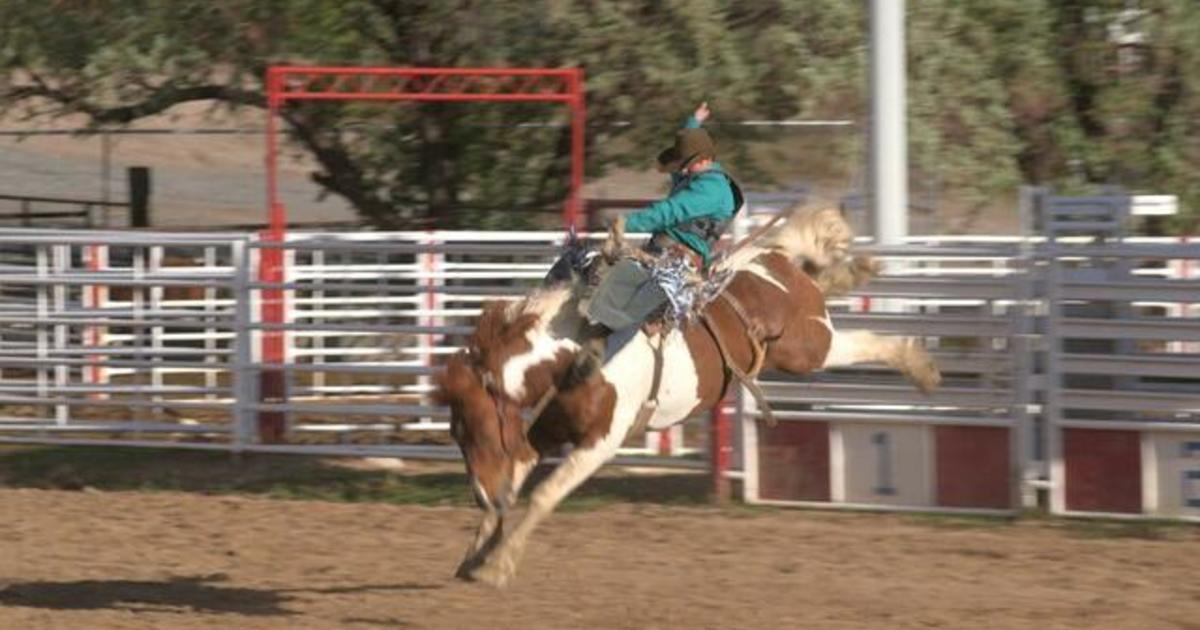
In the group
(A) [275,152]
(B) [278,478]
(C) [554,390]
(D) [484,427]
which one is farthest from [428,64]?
(D) [484,427]

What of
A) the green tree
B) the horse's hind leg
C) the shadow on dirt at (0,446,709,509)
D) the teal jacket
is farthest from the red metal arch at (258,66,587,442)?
the teal jacket

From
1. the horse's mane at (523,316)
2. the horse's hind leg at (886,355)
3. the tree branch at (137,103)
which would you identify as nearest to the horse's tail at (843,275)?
the horse's hind leg at (886,355)

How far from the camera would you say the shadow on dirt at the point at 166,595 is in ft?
30.9

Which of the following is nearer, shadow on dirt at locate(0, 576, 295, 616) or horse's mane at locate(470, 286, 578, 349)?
horse's mane at locate(470, 286, 578, 349)

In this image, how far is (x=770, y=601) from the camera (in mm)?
9336

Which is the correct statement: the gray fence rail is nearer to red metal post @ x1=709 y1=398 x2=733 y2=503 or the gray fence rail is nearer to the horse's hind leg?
red metal post @ x1=709 y1=398 x2=733 y2=503

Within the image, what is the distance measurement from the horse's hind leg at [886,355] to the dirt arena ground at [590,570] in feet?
2.85

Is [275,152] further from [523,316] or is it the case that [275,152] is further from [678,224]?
[523,316]

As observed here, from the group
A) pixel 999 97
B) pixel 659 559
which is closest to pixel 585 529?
pixel 659 559

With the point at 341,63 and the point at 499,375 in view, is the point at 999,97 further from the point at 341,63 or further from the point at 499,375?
the point at 499,375

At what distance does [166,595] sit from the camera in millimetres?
9758

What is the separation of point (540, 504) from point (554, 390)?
480 millimetres

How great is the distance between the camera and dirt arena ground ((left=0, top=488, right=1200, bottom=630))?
9.05 m

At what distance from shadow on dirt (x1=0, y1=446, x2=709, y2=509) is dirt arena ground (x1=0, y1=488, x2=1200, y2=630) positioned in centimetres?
38
